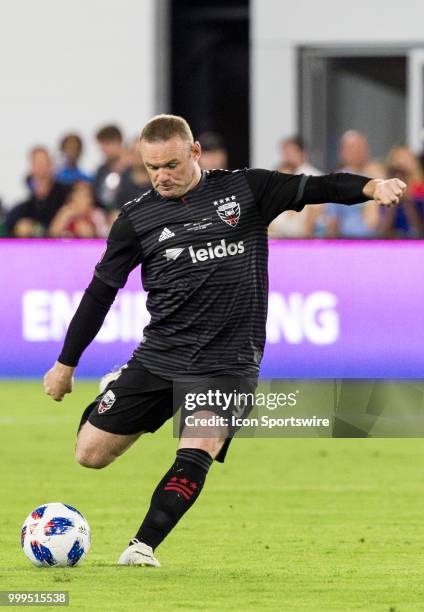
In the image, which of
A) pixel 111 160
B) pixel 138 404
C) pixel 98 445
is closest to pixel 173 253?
pixel 138 404

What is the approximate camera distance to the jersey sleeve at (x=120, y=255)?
8266 millimetres

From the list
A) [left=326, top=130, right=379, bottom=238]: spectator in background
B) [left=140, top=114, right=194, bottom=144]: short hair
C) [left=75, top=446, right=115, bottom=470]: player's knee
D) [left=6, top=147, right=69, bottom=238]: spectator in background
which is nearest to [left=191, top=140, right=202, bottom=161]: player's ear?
A: [left=140, top=114, right=194, bottom=144]: short hair

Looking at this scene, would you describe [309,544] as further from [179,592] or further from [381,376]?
[381,376]

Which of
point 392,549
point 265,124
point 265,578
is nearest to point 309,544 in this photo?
point 392,549

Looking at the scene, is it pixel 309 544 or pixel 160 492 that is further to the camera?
pixel 309 544

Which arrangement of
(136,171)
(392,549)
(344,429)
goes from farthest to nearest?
(136,171) < (344,429) < (392,549)

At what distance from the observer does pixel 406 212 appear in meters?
17.3

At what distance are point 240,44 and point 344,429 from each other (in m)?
18.1

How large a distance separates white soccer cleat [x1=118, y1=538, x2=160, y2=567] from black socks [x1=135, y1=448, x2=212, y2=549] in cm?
3

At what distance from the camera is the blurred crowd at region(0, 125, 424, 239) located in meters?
17.2

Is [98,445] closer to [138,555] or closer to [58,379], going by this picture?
[58,379]

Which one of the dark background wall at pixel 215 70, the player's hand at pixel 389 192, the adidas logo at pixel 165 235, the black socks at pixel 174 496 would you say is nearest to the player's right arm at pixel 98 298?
the adidas logo at pixel 165 235

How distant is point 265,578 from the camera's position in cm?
791

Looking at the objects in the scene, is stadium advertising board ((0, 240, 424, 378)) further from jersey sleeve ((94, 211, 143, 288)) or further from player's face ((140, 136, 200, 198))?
player's face ((140, 136, 200, 198))
